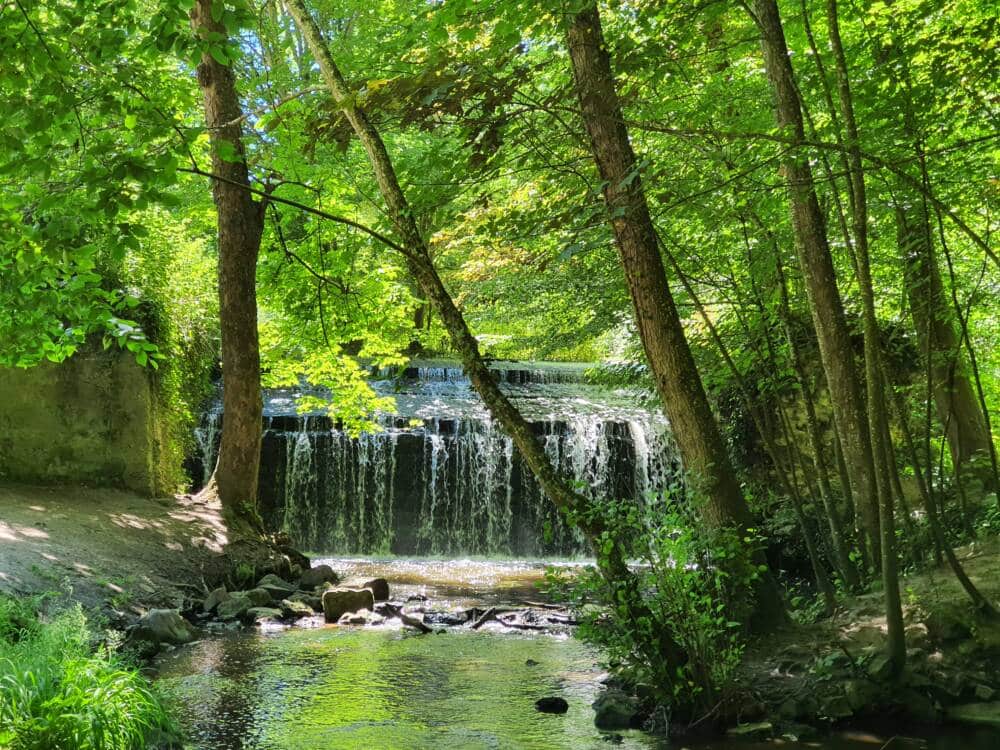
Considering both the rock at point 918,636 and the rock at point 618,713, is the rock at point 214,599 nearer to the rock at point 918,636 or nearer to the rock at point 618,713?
the rock at point 618,713

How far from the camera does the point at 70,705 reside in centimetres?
381

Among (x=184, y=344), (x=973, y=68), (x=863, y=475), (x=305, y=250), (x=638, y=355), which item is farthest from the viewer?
(x=184, y=344)

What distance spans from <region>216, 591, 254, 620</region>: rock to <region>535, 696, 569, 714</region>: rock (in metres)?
3.55

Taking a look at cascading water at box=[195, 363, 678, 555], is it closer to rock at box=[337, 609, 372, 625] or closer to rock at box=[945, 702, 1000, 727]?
rock at box=[337, 609, 372, 625]

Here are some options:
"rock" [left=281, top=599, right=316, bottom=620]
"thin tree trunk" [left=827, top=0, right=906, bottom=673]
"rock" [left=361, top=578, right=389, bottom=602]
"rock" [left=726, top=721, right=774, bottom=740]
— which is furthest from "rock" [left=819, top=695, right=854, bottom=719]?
"rock" [left=361, top=578, right=389, bottom=602]

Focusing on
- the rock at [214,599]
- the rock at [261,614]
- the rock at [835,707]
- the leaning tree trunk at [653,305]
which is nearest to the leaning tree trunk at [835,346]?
the leaning tree trunk at [653,305]

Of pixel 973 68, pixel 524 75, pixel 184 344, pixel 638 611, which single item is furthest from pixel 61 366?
pixel 973 68

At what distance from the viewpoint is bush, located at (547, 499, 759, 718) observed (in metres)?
4.69

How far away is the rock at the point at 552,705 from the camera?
542cm

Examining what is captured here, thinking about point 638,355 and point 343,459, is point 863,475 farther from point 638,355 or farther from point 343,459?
point 343,459

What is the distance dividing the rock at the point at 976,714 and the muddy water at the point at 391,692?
0.18 meters

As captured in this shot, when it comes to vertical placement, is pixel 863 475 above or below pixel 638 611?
above

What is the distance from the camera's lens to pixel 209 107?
1023cm

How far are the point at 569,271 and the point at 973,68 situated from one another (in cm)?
519
